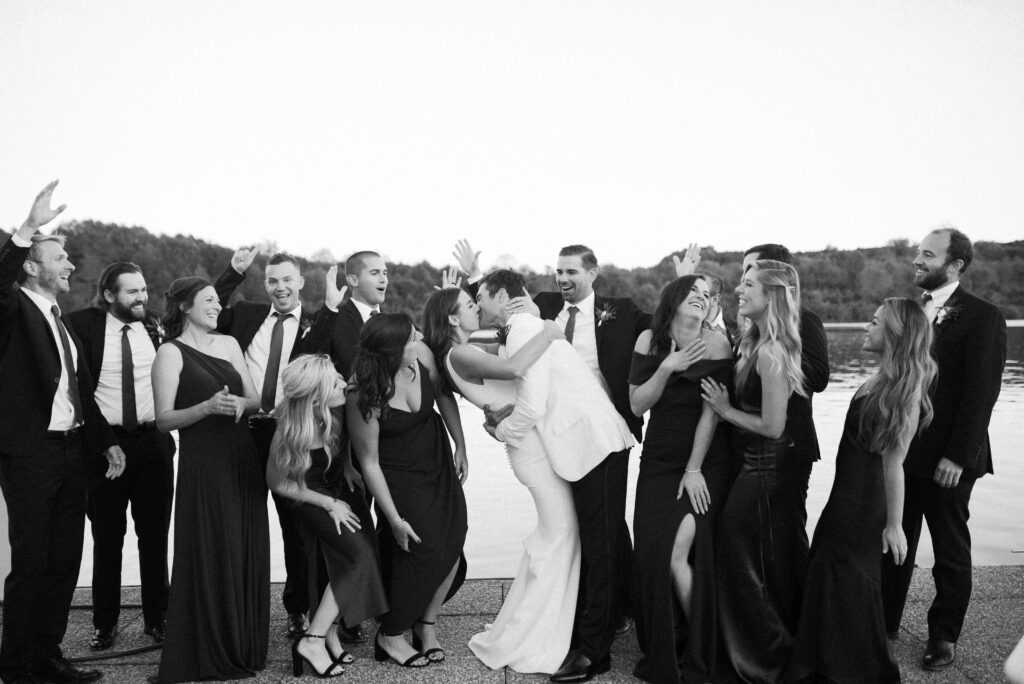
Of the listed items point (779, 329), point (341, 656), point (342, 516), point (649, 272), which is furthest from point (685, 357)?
point (649, 272)

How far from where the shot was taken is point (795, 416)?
3.55 m

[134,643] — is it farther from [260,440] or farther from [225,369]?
[225,369]

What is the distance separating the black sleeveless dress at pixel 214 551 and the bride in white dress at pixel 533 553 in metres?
1.08

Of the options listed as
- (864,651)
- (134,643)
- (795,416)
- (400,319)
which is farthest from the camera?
(134,643)

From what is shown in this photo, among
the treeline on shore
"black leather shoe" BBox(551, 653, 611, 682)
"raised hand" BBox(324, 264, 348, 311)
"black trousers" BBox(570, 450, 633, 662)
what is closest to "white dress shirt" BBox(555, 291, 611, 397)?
"black trousers" BBox(570, 450, 633, 662)

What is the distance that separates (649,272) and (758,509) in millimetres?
18204

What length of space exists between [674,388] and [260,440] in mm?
2258

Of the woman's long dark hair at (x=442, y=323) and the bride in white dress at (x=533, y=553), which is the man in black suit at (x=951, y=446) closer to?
the bride in white dress at (x=533, y=553)

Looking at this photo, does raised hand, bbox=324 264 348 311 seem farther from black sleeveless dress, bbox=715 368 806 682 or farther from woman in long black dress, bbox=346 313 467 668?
black sleeveless dress, bbox=715 368 806 682

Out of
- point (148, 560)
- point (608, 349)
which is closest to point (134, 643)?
point (148, 560)

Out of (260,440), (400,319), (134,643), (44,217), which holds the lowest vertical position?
(134,643)

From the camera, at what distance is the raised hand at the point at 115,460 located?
4.02 meters

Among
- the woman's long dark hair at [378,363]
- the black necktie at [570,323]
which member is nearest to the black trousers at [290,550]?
the woman's long dark hair at [378,363]

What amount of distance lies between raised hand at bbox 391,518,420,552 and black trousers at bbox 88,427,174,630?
1.33 metres
